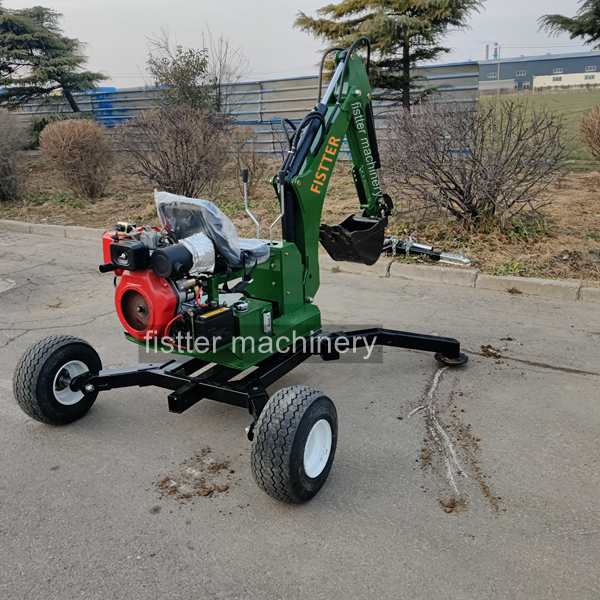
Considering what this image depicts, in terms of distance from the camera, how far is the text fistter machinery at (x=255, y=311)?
3.19m

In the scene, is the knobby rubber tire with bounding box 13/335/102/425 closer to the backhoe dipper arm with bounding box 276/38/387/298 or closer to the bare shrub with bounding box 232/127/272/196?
the backhoe dipper arm with bounding box 276/38/387/298

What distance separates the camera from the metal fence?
46.4 feet

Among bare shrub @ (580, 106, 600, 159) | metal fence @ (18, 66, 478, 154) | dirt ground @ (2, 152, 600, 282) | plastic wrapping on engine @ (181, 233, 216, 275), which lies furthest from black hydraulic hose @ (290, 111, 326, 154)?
metal fence @ (18, 66, 478, 154)

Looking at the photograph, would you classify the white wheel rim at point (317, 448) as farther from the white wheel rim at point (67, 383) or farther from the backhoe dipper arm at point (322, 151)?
the white wheel rim at point (67, 383)

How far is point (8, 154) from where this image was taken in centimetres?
1246

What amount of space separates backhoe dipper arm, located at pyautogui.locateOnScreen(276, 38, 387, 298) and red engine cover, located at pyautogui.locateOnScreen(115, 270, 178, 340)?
120 centimetres

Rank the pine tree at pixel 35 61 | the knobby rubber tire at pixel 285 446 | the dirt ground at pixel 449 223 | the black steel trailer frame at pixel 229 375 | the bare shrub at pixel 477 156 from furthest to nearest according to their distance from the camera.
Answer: the pine tree at pixel 35 61 < the bare shrub at pixel 477 156 < the dirt ground at pixel 449 223 < the black steel trailer frame at pixel 229 375 < the knobby rubber tire at pixel 285 446

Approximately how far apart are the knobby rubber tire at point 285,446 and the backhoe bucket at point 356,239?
197 centimetres

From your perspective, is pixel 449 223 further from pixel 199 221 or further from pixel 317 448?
pixel 317 448

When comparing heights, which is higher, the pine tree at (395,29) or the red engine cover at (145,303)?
the pine tree at (395,29)

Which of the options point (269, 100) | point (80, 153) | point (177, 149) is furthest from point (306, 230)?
point (269, 100)

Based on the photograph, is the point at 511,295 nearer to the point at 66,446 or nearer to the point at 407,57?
the point at 66,446

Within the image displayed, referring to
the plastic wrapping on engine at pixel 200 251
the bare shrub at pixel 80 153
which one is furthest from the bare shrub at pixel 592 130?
the plastic wrapping on engine at pixel 200 251

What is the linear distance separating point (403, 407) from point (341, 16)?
1288 centimetres
